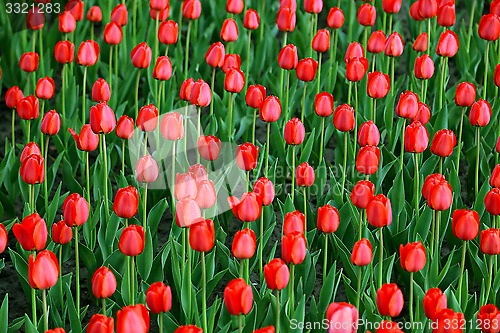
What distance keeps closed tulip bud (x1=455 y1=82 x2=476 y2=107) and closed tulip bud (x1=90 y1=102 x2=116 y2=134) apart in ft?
4.15

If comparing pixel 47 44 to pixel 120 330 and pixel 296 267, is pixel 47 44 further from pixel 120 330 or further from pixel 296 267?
pixel 120 330

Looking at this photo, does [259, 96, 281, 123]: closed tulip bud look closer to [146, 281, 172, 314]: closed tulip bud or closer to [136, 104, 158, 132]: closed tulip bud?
[136, 104, 158, 132]: closed tulip bud

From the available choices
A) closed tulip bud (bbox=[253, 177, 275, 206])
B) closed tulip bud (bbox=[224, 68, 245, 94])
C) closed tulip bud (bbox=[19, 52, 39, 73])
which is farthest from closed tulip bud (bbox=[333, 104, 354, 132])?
closed tulip bud (bbox=[19, 52, 39, 73])

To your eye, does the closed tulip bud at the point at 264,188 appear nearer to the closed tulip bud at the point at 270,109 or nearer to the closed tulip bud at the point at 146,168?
the closed tulip bud at the point at 146,168

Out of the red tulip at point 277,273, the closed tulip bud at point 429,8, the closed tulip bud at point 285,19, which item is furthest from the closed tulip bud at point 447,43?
the red tulip at point 277,273

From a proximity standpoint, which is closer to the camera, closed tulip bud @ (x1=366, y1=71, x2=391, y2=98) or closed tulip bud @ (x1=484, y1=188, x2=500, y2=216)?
closed tulip bud @ (x1=484, y1=188, x2=500, y2=216)

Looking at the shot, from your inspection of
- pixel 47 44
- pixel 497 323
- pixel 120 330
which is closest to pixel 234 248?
pixel 120 330

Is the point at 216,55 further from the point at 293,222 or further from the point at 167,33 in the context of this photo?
the point at 293,222

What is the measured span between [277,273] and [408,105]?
3.36ft

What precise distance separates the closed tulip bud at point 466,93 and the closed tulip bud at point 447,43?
29 centimetres

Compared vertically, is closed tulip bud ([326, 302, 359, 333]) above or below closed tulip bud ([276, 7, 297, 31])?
below

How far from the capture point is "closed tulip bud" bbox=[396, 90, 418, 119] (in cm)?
256

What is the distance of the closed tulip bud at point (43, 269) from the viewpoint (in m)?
1.79

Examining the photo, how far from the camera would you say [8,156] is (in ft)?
9.64
